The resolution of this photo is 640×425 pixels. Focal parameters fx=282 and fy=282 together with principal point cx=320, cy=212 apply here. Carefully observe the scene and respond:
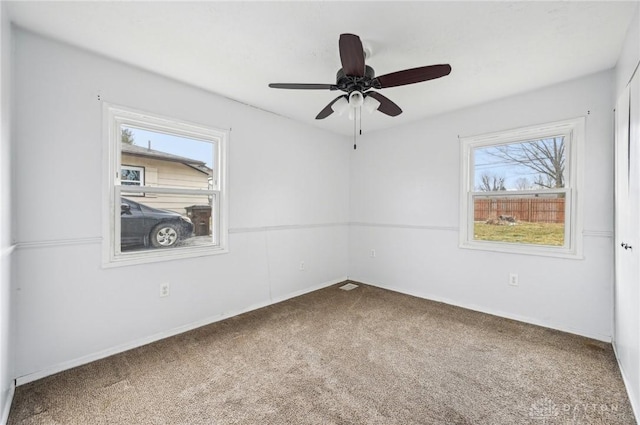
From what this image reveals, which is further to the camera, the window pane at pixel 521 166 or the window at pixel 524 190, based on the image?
the window pane at pixel 521 166

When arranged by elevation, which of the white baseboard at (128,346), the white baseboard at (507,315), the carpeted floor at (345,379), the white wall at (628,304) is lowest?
the carpeted floor at (345,379)

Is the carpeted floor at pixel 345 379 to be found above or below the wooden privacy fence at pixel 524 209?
below

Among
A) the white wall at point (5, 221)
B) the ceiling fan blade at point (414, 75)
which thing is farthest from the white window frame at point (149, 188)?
the ceiling fan blade at point (414, 75)

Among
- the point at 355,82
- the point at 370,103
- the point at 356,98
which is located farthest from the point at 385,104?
the point at 355,82

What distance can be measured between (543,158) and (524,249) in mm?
988

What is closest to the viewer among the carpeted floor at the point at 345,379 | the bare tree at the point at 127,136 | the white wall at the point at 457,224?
the carpeted floor at the point at 345,379

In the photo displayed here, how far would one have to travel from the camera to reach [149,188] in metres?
2.58

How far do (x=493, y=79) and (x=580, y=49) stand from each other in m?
0.61

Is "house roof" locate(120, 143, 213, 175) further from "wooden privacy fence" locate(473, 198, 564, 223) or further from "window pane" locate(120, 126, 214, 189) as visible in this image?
"wooden privacy fence" locate(473, 198, 564, 223)

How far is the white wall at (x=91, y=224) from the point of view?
199cm

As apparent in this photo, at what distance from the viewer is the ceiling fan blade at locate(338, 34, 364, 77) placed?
1557 millimetres

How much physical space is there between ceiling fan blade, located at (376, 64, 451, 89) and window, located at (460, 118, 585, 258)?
183 cm

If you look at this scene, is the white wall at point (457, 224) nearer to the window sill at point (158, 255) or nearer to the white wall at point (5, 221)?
the window sill at point (158, 255)

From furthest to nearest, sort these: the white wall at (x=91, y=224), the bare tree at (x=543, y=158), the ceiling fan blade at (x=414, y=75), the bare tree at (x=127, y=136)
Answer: the bare tree at (x=543, y=158) → the bare tree at (x=127, y=136) → the white wall at (x=91, y=224) → the ceiling fan blade at (x=414, y=75)
